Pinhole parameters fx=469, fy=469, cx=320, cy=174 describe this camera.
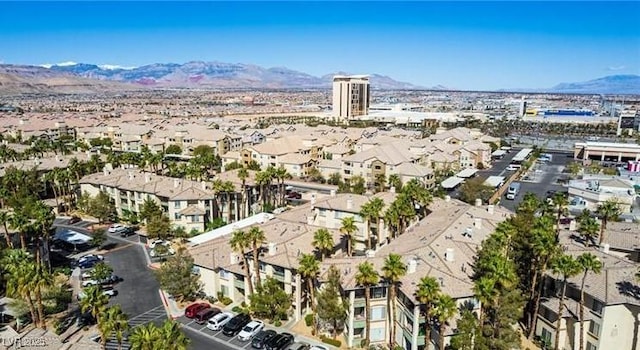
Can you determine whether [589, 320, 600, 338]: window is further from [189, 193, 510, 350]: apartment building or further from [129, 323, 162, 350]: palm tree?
[129, 323, 162, 350]: palm tree

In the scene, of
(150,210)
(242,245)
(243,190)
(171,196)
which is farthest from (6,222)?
(243,190)

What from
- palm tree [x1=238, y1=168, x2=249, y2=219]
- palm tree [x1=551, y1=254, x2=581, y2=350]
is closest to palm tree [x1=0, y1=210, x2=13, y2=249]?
palm tree [x1=238, y1=168, x2=249, y2=219]

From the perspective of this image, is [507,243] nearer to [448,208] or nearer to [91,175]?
[448,208]

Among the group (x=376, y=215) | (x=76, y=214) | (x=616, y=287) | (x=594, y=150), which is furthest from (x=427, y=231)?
(x=594, y=150)

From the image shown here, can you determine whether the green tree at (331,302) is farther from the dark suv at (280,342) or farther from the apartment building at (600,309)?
the apartment building at (600,309)

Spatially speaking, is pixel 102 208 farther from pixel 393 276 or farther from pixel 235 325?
pixel 393 276

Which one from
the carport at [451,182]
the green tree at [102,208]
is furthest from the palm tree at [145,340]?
the carport at [451,182]
